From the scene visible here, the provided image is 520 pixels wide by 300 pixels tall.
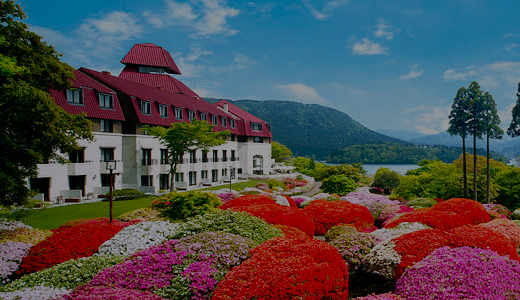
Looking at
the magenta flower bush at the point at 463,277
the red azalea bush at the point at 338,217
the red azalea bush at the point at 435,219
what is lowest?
the red azalea bush at the point at 338,217

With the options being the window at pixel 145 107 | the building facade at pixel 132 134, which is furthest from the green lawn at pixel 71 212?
the window at pixel 145 107

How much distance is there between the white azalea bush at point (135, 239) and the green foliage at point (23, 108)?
6249 mm

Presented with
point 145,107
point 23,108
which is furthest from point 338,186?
point 23,108

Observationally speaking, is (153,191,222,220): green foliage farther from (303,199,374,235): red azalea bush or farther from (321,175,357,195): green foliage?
(321,175,357,195): green foliage

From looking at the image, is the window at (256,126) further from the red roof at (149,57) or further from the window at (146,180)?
the window at (146,180)

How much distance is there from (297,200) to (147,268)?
2088 centimetres

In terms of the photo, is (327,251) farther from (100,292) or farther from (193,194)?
(193,194)

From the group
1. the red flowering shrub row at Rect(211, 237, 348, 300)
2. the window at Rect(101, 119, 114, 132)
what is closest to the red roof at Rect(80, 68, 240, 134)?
the window at Rect(101, 119, 114, 132)

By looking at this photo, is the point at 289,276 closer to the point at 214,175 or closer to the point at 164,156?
the point at 164,156

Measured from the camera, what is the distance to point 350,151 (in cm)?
17075

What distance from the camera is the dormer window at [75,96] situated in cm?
2867

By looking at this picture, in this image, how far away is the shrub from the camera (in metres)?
9.41

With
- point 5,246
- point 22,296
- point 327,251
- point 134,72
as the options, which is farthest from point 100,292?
point 134,72

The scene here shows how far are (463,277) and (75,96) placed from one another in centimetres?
3109
